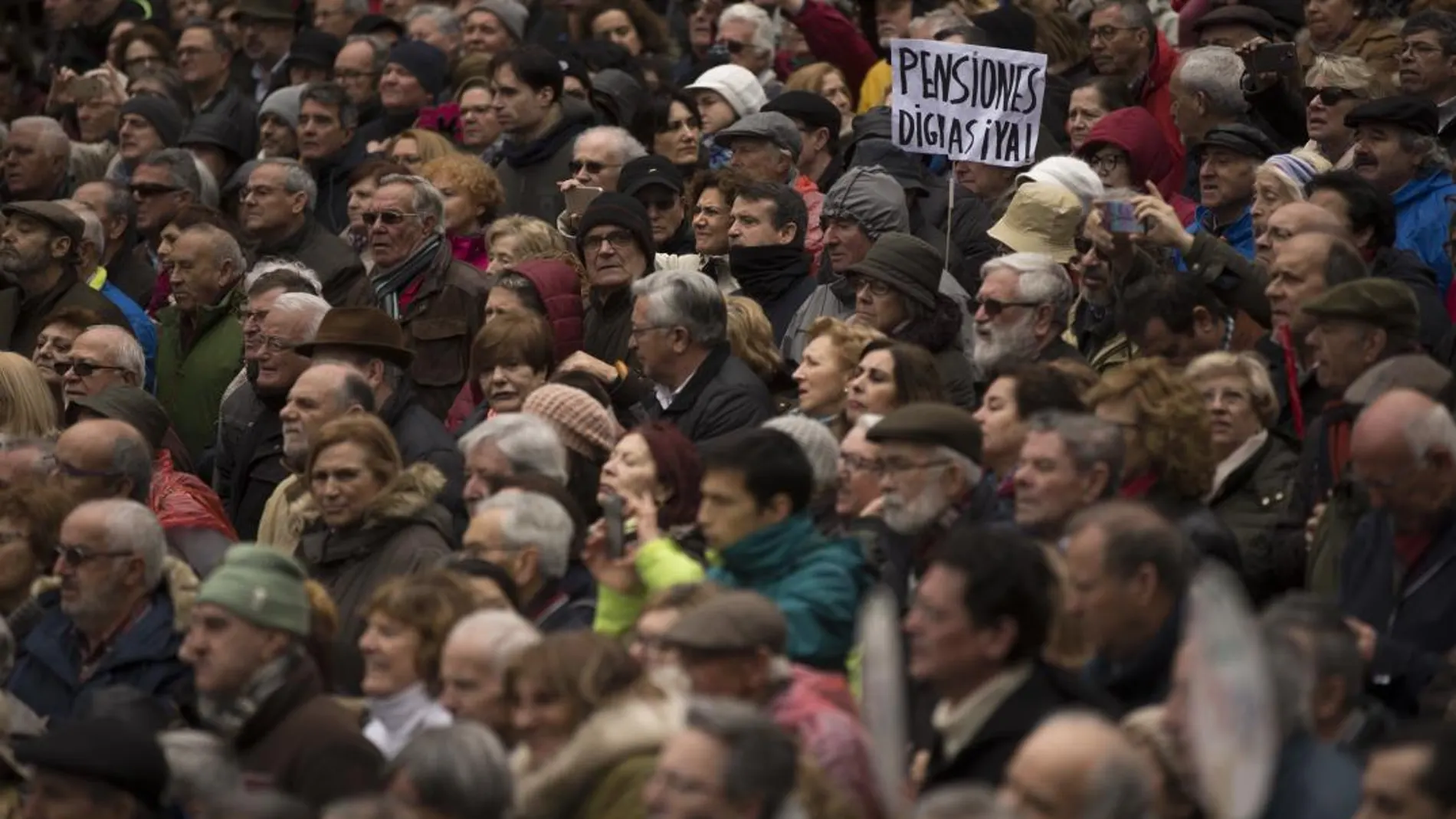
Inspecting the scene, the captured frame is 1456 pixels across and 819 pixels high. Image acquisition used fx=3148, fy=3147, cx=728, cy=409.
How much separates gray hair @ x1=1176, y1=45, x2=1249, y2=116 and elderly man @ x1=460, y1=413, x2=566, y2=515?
4299 millimetres

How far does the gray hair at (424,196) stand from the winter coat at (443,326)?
0.14m

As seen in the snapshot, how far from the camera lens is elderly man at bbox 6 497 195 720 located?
367 inches

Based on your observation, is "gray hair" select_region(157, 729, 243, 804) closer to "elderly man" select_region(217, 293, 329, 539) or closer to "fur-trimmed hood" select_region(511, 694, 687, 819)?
"fur-trimmed hood" select_region(511, 694, 687, 819)

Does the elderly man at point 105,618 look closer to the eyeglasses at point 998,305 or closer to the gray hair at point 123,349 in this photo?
the gray hair at point 123,349

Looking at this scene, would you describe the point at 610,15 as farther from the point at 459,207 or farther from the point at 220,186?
the point at 459,207

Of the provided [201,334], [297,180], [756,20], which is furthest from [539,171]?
[201,334]

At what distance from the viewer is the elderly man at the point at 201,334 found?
13312 mm

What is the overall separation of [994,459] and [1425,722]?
2.78 meters

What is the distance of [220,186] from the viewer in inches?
661

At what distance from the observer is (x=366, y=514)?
9.95 m

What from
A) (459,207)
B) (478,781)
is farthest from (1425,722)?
(459,207)

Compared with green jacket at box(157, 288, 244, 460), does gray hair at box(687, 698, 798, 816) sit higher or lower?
higher

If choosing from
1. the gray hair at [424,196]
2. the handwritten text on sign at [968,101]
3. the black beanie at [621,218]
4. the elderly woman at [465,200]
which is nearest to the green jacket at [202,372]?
the gray hair at [424,196]

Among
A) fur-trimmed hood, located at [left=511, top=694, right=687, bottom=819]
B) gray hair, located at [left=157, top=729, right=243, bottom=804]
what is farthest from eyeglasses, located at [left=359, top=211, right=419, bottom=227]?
fur-trimmed hood, located at [left=511, top=694, right=687, bottom=819]
